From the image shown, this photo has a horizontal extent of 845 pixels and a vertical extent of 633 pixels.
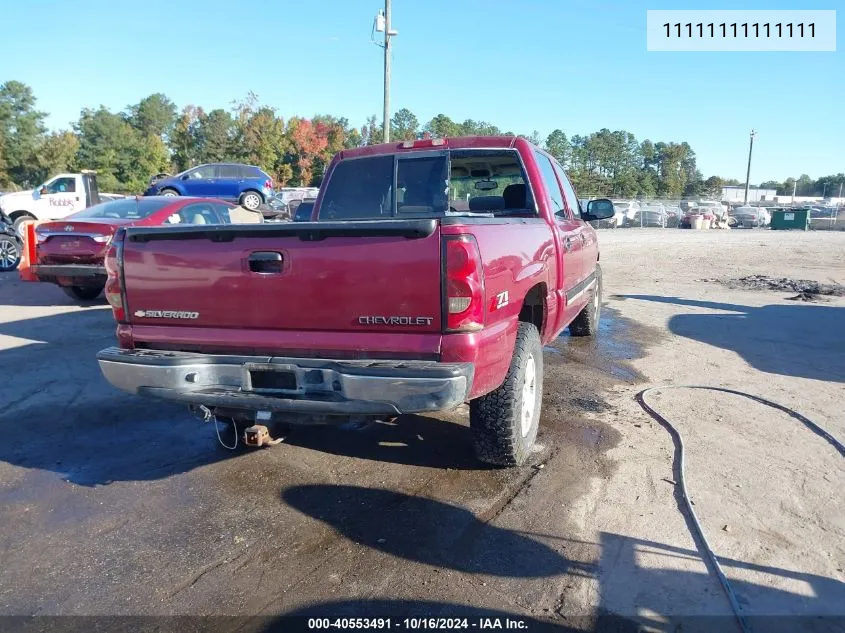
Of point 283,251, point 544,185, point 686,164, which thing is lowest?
point 283,251

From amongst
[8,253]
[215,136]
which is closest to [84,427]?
[8,253]

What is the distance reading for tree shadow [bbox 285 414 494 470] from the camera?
13.5ft

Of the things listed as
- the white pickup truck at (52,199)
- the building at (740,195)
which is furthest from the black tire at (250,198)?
the building at (740,195)

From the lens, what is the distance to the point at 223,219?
10.2 meters

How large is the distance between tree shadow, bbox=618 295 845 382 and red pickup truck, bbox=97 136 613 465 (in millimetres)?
3788

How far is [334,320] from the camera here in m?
3.20

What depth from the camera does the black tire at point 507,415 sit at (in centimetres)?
360

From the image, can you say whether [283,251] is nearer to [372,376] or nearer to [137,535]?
[372,376]

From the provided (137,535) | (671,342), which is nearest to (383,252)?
(137,535)

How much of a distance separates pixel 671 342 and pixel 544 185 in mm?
3446

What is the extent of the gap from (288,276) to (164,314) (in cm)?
84

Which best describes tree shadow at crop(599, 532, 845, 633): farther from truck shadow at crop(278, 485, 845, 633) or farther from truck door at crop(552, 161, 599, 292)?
truck door at crop(552, 161, 599, 292)

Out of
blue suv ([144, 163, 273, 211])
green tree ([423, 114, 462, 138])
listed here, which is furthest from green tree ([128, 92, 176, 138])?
blue suv ([144, 163, 273, 211])

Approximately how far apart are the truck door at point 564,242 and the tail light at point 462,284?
1770mm
